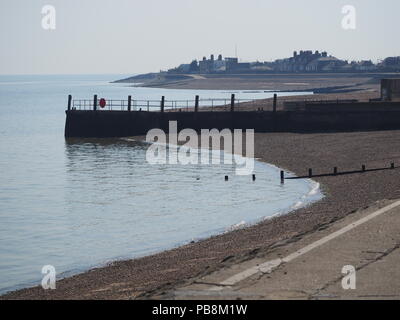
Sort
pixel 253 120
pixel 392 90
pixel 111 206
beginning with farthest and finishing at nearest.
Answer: pixel 392 90, pixel 253 120, pixel 111 206

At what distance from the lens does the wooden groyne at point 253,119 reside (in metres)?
60.6

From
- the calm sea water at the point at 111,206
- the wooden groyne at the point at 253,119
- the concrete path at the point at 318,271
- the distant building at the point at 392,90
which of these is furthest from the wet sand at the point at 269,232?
the distant building at the point at 392,90

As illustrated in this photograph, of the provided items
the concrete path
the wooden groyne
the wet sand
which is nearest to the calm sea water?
the wet sand

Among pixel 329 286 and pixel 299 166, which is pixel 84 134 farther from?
pixel 329 286

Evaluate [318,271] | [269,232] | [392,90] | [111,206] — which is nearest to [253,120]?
Answer: [392,90]

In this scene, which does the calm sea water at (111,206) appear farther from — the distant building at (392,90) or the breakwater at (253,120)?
the distant building at (392,90)

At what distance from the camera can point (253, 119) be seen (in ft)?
208

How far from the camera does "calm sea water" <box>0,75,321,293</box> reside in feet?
Result: 81.6

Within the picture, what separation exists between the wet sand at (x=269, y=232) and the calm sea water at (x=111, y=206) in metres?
1.31

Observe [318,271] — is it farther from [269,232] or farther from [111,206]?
[111,206]

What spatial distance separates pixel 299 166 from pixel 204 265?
83.2 ft

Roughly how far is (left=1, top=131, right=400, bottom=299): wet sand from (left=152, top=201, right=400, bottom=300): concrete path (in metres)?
0.77

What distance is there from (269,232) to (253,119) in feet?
129

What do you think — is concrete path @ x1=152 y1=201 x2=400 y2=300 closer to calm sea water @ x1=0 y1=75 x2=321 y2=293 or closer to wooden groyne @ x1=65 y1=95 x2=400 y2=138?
calm sea water @ x1=0 y1=75 x2=321 y2=293
